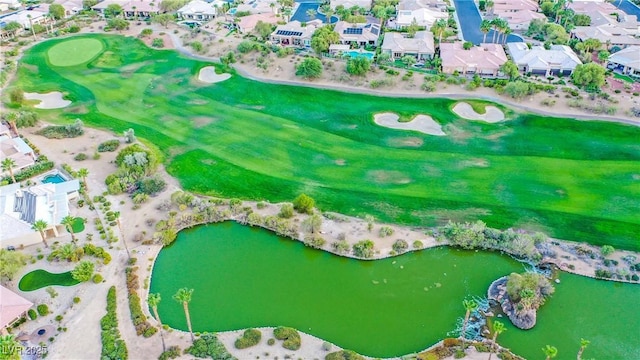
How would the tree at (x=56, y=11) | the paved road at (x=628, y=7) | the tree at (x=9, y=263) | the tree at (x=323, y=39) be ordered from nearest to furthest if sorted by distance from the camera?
1. the tree at (x=9, y=263)
2. the tree at (x=323, y=39)
3. the paved road at (x=628, y=7)
4. the tree at (x=56, y=11)

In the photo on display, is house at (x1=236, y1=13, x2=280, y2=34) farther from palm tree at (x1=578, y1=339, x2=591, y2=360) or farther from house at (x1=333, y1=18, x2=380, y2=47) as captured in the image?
palm tree at (x1=578, y1=339, x2=591, y2=360)

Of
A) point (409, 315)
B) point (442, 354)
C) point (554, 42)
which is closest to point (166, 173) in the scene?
point (409, 315)

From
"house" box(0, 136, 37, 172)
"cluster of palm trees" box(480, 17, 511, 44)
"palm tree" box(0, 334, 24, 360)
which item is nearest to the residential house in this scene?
"cluster of palm trees" box(480, 17, 511, 44)

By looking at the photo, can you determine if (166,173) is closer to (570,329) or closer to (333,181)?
(333,181)

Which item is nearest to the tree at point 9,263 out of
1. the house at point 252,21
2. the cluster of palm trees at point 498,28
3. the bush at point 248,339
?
the bush at point 248,339

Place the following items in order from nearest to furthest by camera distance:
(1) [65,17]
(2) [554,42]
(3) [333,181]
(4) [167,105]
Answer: (3) [333,181], (4) [167,105], (2) [554,42], (1) [65,17]

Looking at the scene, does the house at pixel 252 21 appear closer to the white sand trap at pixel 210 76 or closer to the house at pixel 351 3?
the house at pixel 351 3
